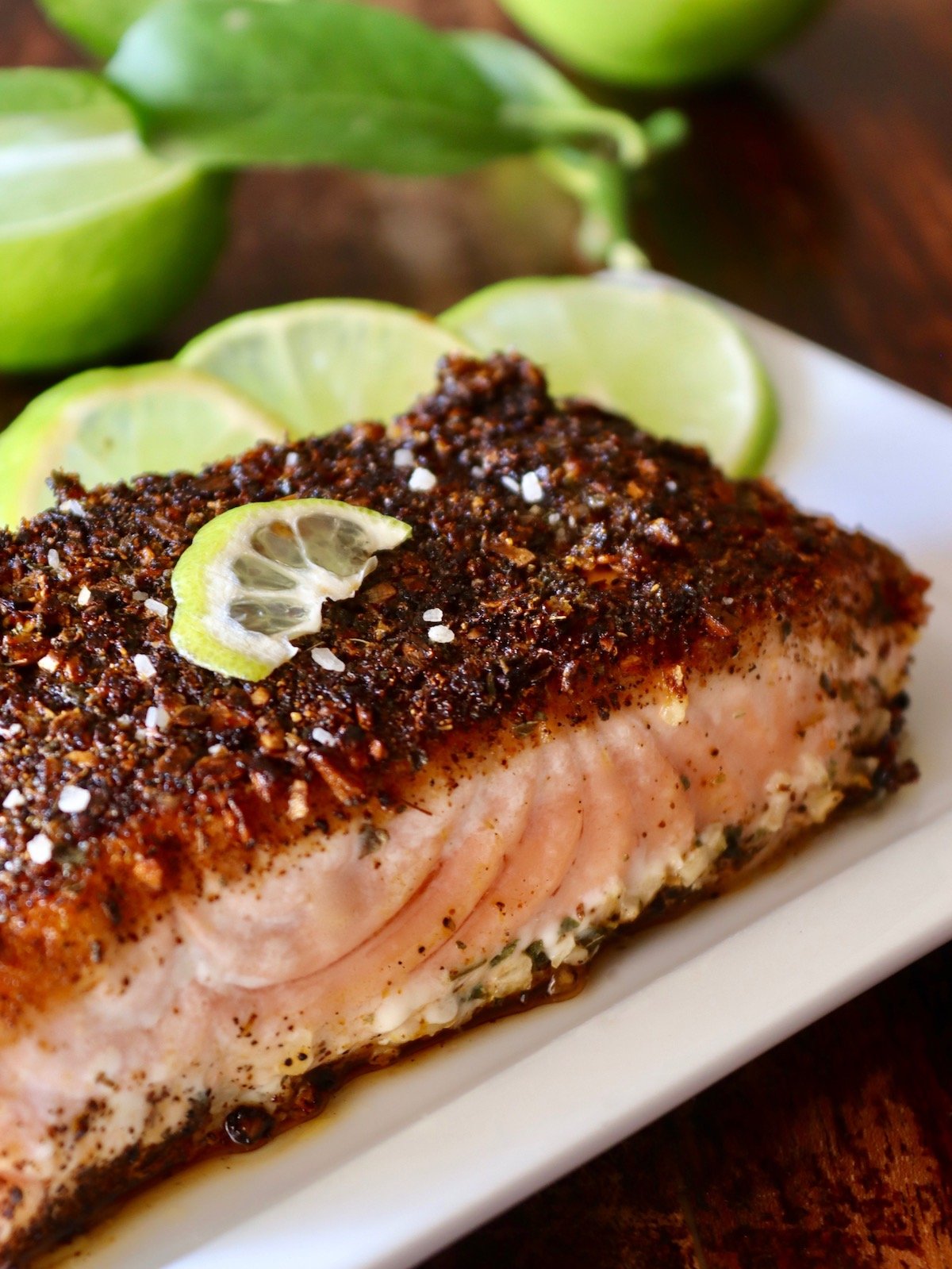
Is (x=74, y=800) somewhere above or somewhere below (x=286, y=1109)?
above

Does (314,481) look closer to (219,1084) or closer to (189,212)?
(219,1084)

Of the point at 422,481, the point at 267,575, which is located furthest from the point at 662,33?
the point at 267,575

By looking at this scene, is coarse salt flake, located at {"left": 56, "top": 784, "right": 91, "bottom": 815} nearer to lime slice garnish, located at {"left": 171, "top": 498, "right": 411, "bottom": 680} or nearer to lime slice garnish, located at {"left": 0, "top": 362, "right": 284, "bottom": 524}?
lime slice garnish, located at {"left": 171, "top": 498, "right": 411, "bottom": 680}

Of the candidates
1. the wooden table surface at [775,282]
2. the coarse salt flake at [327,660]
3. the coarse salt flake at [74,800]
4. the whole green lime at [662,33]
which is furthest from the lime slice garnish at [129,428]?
the whole green lime at [662,33]

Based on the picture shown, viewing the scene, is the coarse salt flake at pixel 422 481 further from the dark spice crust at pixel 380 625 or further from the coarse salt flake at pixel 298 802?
the coarse salt flake at pixel 298 802

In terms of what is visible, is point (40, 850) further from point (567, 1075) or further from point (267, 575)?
point (567, 1075)

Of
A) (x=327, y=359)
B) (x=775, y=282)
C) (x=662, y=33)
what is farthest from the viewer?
(x=662, y=33)
